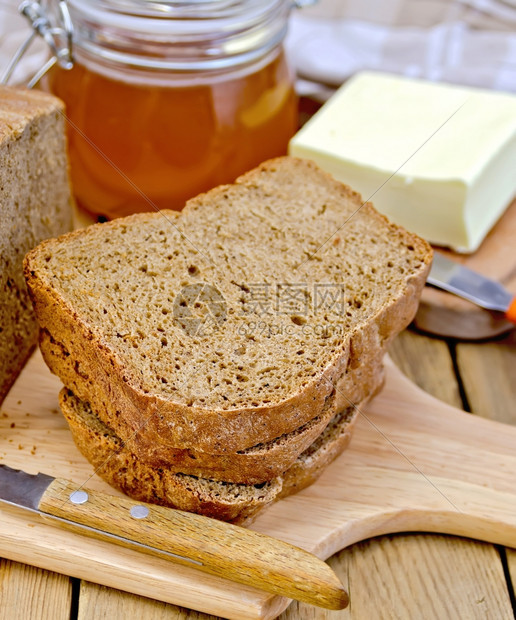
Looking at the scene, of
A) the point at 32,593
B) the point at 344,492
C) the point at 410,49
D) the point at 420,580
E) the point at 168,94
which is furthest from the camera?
the point at 410,49

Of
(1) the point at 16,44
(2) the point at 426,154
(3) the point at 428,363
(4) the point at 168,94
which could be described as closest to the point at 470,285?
(3) the point at 428,363

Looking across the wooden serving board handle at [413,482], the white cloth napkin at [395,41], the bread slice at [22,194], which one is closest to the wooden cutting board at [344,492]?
the wooden serving board handle at [413,482]

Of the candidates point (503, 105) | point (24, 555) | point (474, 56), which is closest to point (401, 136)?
point (503, 105)

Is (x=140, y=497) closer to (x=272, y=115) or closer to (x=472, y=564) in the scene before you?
(x=472, y=564)

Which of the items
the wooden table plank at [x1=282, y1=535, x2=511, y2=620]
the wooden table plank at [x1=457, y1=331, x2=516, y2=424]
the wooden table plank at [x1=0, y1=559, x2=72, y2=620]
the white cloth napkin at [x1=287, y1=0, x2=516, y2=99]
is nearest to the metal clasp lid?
the white cloth napkin at [x1=287, y1=0, x2=516, y2=99]

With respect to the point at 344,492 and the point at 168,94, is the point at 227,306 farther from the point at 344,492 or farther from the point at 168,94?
the point at 168,94

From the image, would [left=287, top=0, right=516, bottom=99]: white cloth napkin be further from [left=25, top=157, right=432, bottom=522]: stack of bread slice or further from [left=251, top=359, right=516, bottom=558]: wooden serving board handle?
[left=251, top=359, right=516, bottom=558]: wooden serving board handle
